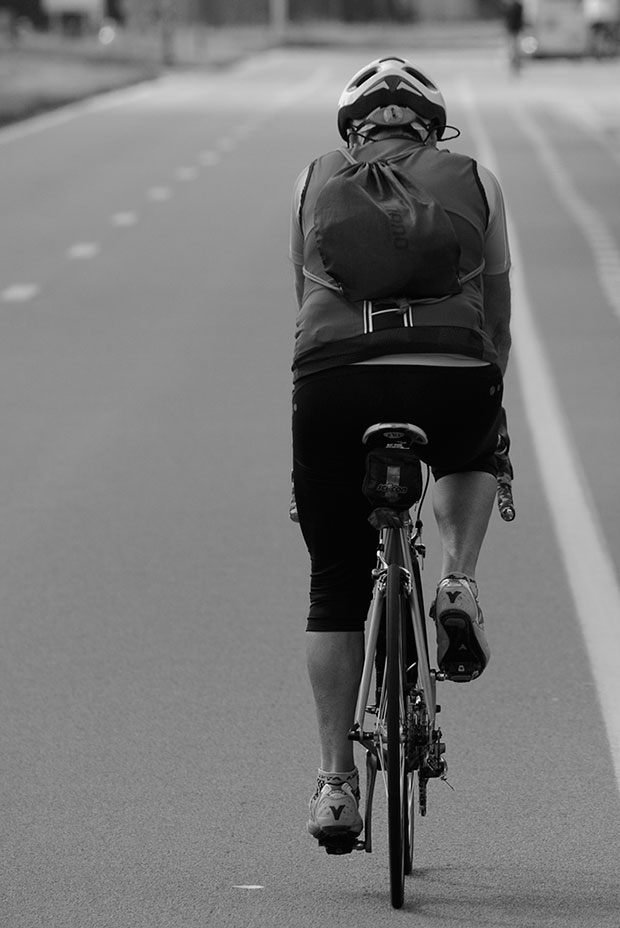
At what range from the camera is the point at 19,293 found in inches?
667

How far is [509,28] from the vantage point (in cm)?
6931

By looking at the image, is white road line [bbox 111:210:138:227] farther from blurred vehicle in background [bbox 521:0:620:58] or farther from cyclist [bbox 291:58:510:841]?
blurred vehicle in background [bbox 521:0:620:58]

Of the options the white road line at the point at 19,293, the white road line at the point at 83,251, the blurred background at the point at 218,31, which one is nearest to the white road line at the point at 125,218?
the white road line at the point at 83,251

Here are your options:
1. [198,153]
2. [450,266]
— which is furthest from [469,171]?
[198,153]

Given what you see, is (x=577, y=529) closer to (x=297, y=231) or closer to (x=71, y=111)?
(x=297, y=231)

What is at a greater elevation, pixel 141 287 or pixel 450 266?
pixel 141 287

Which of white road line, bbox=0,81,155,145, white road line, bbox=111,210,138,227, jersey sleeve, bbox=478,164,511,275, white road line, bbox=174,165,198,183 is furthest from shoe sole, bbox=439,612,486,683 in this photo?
white road line, bbox=0,81,155,145

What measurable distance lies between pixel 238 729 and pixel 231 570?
205 cm

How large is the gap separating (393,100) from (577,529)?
13.7 ft

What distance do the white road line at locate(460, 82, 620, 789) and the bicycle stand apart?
3.54ft

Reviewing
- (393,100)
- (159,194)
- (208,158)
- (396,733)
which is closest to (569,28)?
(208,158)

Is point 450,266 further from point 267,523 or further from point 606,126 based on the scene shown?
point 606,126

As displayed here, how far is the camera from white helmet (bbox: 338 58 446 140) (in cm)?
485

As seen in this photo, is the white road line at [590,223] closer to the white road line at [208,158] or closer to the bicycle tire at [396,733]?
the white road line at [208,158]
